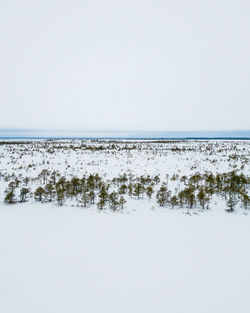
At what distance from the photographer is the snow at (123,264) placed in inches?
141

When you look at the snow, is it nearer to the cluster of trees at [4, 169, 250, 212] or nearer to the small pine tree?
the cluster of trees at [4, 169, 250, 212]

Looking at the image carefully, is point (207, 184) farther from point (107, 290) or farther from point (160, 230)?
point (107, 290)

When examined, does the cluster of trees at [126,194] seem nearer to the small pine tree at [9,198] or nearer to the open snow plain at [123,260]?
the small pine tree at [9,198]

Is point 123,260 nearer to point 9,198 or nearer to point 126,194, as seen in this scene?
point 126,194

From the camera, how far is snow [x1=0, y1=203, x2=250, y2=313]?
3.58m

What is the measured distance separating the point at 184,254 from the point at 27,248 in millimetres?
4488

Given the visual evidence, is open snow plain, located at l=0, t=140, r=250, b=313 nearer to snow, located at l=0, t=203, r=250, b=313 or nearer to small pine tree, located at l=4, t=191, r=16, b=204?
snow, located at l=0, t=203, r=250, b=313

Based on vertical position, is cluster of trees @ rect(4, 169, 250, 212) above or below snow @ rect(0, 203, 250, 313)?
above

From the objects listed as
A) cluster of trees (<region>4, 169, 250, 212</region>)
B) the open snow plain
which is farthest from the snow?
cluster of trees (<region>4, 169, 250, 212</region>)

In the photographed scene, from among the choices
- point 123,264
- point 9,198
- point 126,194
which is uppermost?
point 9,198

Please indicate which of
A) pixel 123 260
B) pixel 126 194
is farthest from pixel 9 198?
pixel 123 260

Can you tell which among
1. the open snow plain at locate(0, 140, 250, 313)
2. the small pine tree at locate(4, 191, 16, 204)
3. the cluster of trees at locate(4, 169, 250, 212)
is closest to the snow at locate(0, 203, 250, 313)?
the open snow plain at locate(0, 140, 250, 313)

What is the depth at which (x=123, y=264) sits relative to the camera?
14.9ft

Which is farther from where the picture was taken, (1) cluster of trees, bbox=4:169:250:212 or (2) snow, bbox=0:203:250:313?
(1) cluster of trees, bbox=4:169:250:212
